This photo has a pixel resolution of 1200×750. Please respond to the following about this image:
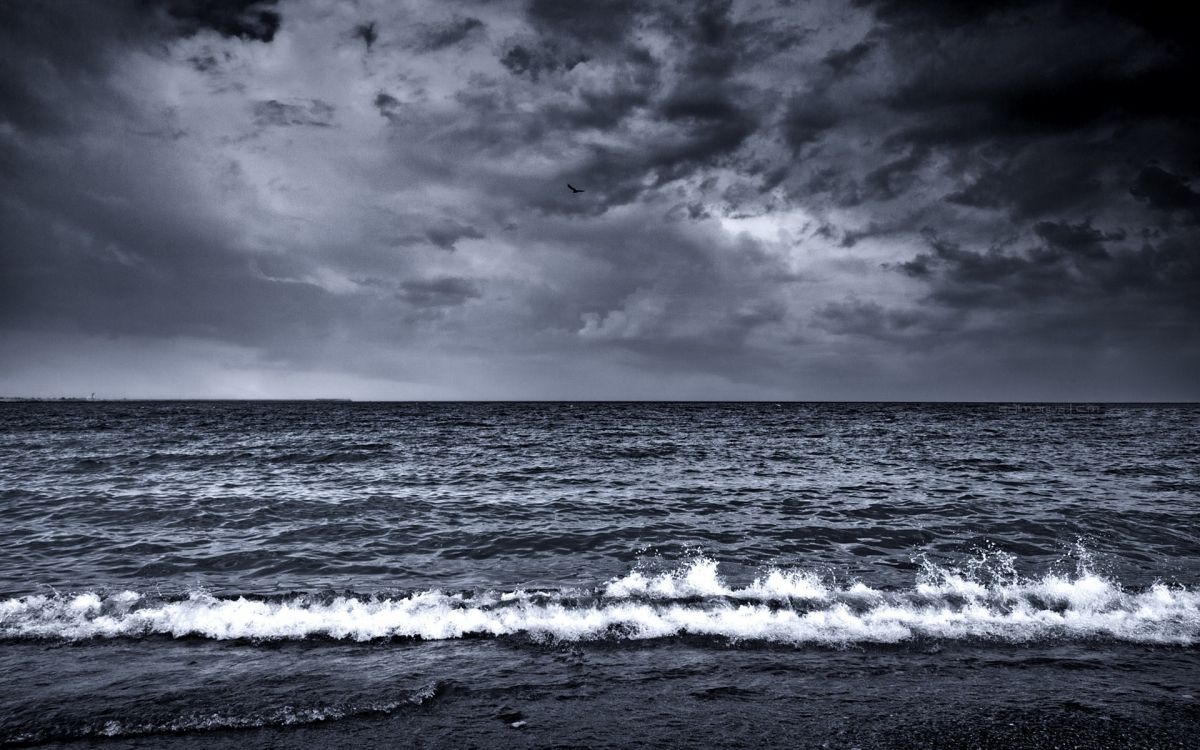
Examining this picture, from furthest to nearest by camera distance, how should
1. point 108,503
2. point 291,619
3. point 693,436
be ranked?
point 693,436
point 108,503
point 291,619

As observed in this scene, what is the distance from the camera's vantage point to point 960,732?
5.61m

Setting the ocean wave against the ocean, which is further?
the ocean wave

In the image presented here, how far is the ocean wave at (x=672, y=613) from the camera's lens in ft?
27.1

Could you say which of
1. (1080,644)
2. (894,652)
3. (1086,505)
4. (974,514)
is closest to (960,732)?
(894,652)

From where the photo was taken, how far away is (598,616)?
8898 millimetres

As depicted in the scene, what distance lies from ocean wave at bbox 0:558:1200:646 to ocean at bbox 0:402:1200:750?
0.06 meters

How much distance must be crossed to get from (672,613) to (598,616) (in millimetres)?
1110

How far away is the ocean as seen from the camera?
586 centimetres

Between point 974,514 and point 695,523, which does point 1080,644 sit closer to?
point 695,523

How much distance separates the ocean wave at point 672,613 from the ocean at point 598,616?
56 mm

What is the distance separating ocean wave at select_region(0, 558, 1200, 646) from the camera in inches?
325

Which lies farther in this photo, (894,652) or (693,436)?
(693,436)

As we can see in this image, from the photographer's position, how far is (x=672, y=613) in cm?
897

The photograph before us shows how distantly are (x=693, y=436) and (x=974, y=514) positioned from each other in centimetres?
3172
